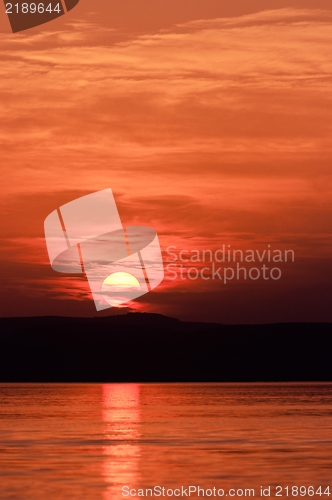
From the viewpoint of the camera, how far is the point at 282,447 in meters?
40.1

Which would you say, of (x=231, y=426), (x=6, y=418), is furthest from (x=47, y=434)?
(x=6, y=418)

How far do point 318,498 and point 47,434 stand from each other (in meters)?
22.3

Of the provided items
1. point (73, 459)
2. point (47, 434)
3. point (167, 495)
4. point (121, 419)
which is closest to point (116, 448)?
point (73, 459)

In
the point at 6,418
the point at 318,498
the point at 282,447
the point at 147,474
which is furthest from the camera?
the point at 6,418

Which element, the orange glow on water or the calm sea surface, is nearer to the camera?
the calm sea surface

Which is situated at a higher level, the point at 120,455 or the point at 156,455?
the point at 120,455

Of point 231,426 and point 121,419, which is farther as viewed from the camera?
point 121,419

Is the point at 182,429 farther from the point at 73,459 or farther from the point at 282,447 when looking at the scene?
the point at 73,459

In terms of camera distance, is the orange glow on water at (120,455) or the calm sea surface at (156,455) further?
the orange glow on water at (120,455)

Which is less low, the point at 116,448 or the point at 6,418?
the point at 116,448

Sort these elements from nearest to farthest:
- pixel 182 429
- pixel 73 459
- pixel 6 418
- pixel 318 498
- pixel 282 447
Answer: pixel 318 498 < pixel 73 459 < pixel 282 447 < pixel 182 429 < pixel 6 418


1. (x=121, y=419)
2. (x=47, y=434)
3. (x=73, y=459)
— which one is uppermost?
(x=73, y=459)

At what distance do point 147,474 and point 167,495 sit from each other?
401 centimetres

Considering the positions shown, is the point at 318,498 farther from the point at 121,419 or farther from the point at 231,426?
the point at 121,419
